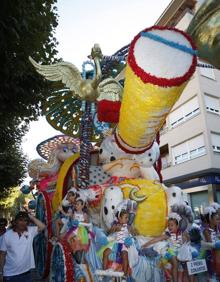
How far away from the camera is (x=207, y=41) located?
1.32 metres

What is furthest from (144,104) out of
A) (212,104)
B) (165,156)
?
(165,156)

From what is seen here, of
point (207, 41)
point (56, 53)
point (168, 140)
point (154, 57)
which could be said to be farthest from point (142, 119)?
point (168, 140)

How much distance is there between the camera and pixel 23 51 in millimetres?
4980

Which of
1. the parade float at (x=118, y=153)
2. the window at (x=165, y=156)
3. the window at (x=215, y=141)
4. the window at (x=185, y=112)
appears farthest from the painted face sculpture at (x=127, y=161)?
the window at (x=165, y=156)

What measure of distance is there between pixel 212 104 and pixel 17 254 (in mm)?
14670

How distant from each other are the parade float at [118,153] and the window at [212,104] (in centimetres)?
1189

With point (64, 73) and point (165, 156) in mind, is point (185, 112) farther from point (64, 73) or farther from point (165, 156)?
point (64, 73)

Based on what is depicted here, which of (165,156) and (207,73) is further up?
(207,73)

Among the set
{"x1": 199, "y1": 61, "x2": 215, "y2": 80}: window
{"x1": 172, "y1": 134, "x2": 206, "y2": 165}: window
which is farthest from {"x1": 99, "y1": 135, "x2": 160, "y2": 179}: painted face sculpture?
{"x1": 199, "y1": 61, "x2": 215, "y2": 80}: window

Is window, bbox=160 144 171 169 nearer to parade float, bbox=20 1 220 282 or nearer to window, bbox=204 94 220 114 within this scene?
window, bbox=204 94 220 114

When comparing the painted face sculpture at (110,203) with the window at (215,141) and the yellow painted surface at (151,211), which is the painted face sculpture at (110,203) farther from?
the window at (215,141)

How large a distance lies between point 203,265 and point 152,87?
6.92 feet

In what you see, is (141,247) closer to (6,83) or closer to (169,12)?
(6,83)

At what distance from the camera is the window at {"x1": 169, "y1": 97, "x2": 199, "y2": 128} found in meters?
16.2
